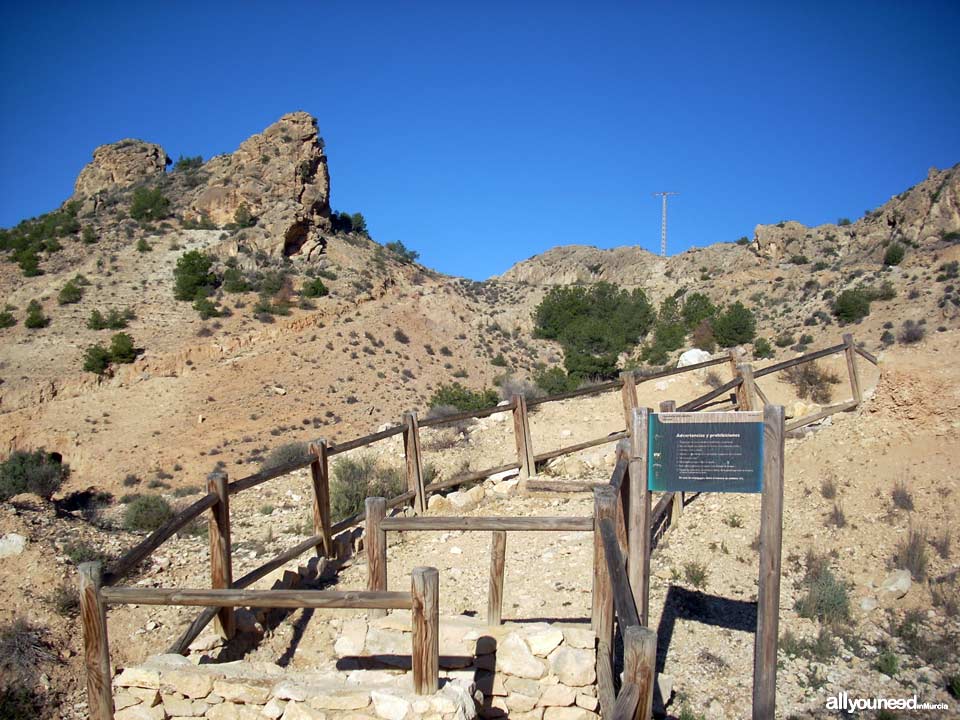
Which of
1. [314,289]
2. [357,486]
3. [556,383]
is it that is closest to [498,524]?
[357,486]

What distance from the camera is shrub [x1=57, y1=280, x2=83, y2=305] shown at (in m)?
30.3

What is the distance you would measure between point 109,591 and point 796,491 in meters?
7.51

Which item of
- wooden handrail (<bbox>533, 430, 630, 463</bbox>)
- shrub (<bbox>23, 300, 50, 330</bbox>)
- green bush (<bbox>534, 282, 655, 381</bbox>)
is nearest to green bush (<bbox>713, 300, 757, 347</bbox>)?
green bush (<bbox>534, 282, 655, 381</bbox>)

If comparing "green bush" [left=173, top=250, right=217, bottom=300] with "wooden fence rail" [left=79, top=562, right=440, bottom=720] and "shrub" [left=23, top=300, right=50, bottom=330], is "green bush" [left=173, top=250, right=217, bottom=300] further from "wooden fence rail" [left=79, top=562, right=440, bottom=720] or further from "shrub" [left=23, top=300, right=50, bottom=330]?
"wooden fence rail" [left=79, top=562, right=440, bottom=720]

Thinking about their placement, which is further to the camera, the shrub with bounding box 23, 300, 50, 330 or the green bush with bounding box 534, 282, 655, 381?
the green bush with bounding box 534, 282, 655, 381

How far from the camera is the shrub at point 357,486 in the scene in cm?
970

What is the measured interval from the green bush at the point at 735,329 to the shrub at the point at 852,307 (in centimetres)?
355

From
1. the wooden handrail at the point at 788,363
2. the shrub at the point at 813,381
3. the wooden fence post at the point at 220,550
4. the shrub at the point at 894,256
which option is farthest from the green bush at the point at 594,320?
the wooden fence post at the point at 220,550

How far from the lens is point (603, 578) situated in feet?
14.8

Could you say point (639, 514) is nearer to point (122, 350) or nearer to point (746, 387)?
point (746, 387)

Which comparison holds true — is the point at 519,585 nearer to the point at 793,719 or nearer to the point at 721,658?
the point at 721,658

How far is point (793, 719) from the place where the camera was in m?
4.78

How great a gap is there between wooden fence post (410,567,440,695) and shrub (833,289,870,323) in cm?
2905

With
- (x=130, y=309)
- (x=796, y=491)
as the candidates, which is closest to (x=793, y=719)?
(x=796, y=491)
